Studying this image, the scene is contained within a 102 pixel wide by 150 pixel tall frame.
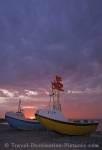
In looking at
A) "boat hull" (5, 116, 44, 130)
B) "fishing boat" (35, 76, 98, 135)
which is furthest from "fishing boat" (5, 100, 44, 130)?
"fishing boat" (35, 76, 98, 135)

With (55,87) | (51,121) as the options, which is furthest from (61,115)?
(55,87)

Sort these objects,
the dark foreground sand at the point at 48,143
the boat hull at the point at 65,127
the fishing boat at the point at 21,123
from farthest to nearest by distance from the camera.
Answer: the fishing boat at the point at 21,123 < the boat hull at the point at 65,127 < the dark foreground sand at the point at 48,143

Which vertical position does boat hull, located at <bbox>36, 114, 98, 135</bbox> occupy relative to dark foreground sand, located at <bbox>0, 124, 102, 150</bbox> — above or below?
above

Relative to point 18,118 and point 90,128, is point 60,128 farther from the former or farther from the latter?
point 18,118

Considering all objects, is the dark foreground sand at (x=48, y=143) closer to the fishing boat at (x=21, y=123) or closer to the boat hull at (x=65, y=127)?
the boat hull at (x=65, y=127)

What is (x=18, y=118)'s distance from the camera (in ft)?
155

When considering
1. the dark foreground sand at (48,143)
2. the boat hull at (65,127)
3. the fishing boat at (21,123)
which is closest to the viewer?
the dark foreground sand at (48,143)

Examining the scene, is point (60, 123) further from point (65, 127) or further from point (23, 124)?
point (23, 124)

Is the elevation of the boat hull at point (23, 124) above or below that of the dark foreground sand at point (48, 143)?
above

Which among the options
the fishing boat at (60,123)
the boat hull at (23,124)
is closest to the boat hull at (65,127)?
the fishing boat at (60,123)

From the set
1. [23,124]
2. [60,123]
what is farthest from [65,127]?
[23,124]

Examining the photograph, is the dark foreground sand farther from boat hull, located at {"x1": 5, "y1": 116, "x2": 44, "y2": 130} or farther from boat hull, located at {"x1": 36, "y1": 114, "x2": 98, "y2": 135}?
boat hull, located at {"x1": 5, "y1": 116, "x2": 44, "y2": 130}

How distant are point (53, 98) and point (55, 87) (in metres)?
2.06

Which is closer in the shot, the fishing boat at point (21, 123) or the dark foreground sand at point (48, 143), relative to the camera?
the dark foreground sand at point (48, 143)
